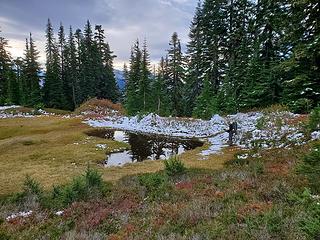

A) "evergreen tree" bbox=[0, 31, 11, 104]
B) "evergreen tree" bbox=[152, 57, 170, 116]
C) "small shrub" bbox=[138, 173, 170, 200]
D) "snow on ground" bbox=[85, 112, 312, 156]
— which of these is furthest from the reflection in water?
"evergreen tree" bbox=[0, 31, 11, 104]

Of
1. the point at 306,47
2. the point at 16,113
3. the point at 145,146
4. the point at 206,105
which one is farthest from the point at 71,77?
the point at 306,47

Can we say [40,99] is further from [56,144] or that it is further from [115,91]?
[56,144]

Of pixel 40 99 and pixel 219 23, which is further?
pixel 40 99

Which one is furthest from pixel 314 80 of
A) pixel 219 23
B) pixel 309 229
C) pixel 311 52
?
pixel 219 23

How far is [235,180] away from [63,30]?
259 feet

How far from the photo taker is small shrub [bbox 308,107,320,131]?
15917 millimetres

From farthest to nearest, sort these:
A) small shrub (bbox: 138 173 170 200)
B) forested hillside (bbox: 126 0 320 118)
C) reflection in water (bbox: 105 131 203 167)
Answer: reflection in water (bbox: 105 131 203 167) < forested hillside (bbox: 126 0 320 118) < small shrub (bbox: 138 173 170 200)

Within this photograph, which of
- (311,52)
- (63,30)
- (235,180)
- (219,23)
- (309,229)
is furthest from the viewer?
(63,30)

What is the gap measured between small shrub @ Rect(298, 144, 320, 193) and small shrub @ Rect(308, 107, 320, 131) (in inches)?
290

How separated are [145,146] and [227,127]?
27.4ft

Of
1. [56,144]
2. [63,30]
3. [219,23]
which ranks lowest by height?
[56,144]

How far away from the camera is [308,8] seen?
72.5 feet

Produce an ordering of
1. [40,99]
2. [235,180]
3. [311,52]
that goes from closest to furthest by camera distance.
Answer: [235,180] → [311,52] → [40,99]

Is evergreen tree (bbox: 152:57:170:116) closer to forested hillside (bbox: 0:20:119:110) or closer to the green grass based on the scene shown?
forested hillside (bbox: 0:20:119:110)
